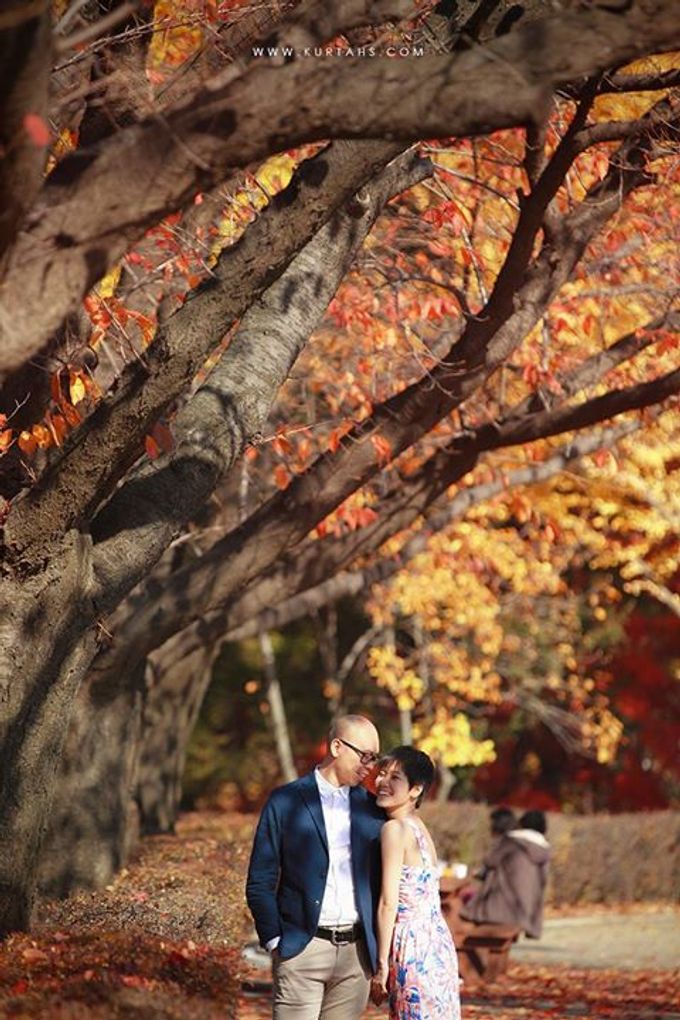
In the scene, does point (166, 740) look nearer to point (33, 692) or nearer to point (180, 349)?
point (33, 692)

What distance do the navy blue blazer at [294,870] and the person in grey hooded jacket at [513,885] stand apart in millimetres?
9428

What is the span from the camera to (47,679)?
26.5 ft

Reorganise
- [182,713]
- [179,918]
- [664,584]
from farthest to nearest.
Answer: [664,584] < [182,713] < [179,918]

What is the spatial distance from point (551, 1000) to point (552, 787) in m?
23.7

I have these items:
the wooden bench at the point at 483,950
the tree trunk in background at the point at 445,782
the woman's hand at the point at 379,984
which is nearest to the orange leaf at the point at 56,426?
the woman's hand at the point at 379,984

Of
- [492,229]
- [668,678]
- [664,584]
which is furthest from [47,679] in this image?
[668,678]

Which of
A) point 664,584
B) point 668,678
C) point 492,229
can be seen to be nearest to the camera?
point 492,229

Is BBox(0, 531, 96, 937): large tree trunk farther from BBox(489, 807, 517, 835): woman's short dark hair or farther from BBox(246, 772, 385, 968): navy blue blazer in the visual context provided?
BBox(489, 807, 517, 835): woman's short dark hair

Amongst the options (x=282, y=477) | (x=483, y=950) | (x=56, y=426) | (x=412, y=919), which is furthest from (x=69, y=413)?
(x=483, y=950)

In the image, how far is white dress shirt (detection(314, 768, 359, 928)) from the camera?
21.6ft

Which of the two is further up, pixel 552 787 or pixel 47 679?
pixel 47 679

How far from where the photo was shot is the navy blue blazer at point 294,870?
6504mm

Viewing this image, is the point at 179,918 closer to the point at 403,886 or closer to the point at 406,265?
the point at 403,886

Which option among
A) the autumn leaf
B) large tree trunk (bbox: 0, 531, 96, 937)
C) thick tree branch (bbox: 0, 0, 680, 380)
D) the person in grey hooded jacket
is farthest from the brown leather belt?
the person in grey hooded jacket
